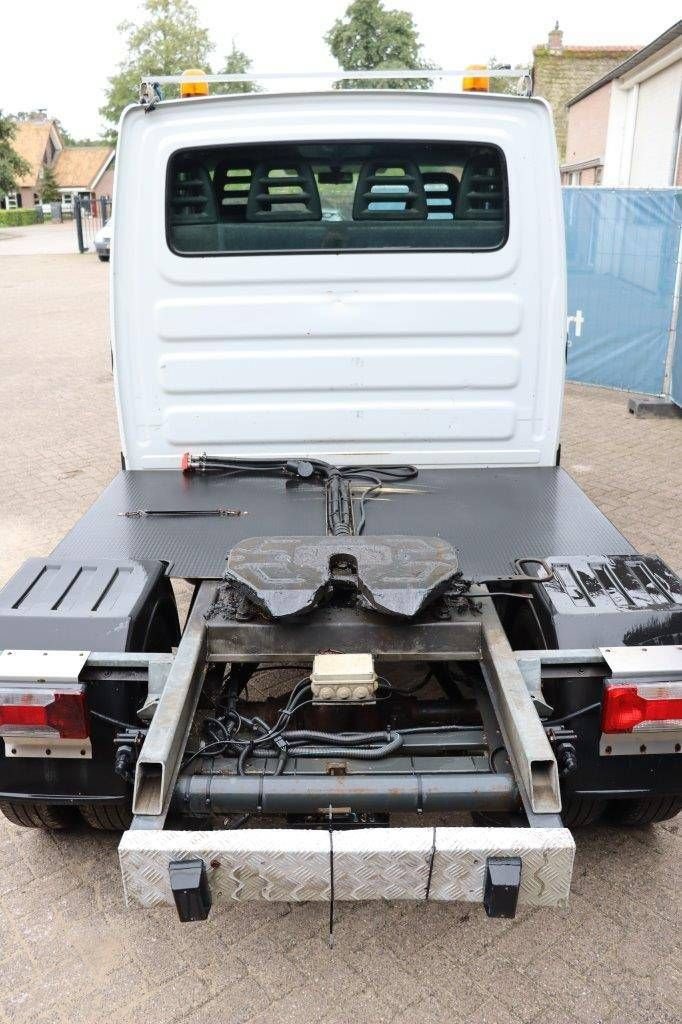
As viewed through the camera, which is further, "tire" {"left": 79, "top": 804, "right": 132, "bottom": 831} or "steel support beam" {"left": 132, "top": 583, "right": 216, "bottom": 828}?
"tire" {"left": 79, "top": 804, "right": 132, "bottom": 831}

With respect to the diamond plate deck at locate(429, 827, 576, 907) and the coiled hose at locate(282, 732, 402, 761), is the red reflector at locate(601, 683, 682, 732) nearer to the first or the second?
the diamond plate deck at locate(429, 827, 576, 907)

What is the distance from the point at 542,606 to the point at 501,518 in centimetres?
77

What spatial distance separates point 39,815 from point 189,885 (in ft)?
3.85

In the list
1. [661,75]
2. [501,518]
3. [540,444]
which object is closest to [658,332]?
[540,444]

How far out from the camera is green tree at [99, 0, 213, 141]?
49281 millimetres

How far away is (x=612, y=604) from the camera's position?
2625 mm

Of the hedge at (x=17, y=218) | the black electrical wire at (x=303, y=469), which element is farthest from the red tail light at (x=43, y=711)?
the hedge at (x=17, y=218)

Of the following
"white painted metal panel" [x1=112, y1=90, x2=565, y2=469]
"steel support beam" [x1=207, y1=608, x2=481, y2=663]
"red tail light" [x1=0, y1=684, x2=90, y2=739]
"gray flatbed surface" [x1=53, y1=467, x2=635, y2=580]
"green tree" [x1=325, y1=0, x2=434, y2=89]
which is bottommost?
"red tail light" [x1=0, y1=684, x2=90, y2=739]

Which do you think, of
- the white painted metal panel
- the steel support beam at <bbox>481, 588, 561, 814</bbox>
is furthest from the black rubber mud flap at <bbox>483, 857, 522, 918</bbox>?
the white painted metal panel

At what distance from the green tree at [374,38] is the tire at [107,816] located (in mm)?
49938

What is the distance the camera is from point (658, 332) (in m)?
9.06

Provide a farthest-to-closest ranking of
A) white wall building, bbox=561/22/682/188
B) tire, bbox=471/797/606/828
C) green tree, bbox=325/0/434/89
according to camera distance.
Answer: green tree, bbox=325/0/434/89
white wall building, bbox=561/22/682/188
tire, bbox=471/797/606/828

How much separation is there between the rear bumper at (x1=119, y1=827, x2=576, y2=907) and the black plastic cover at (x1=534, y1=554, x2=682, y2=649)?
0.68m

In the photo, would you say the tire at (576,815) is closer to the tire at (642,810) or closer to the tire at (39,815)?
the tire at (642,810)
